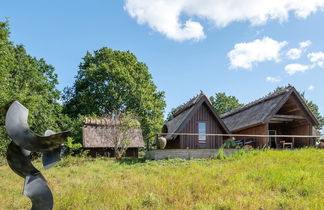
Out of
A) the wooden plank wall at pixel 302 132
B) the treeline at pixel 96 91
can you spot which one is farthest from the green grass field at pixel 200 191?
the treeline at pixel 96 91

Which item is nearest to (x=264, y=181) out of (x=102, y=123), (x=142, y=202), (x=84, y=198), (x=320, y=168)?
(x=320, y=168)

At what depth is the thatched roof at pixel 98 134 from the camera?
24.9 metres

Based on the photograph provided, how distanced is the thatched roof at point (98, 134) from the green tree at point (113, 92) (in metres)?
→ 7.39

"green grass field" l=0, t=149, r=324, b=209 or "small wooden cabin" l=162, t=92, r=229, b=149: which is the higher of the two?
"small wooden cabin" l=162, t=92, r=229, b=149

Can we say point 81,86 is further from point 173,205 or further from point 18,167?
point 18,167

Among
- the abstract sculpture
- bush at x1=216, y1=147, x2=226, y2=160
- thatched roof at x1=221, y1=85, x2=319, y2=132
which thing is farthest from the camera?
thatched roof at x1=221, y1=85, x2=319, y2=132

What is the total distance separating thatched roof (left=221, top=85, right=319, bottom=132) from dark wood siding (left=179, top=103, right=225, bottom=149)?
9.71 feet

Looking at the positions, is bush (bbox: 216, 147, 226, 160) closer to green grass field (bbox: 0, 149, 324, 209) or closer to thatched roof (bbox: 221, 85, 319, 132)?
green grass field (bbox: 0, 149, 324, 209)

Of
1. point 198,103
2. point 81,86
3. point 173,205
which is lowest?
point 173,205

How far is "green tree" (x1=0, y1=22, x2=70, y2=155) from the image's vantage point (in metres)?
23.5

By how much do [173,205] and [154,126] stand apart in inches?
1066

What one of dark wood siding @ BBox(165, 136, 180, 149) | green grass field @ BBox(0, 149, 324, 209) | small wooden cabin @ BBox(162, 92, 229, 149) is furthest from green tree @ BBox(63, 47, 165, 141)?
green grass field @ BBox(0, 149, 324, 209)

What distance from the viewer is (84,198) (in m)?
7.71

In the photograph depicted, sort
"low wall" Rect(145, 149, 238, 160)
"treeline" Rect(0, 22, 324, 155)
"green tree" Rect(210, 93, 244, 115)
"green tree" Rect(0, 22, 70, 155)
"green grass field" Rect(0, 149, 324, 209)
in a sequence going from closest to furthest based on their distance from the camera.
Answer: "green grass field" Rect(0, 149, 324, 209)
"low wall" Rect(145, 149, 238, 160)
"green tree" Rect(0, 22, 70, 155)
"treeline" Rect(0, 22, 324, 155)
"green tree" Rect(210, 93, 244, 115)
